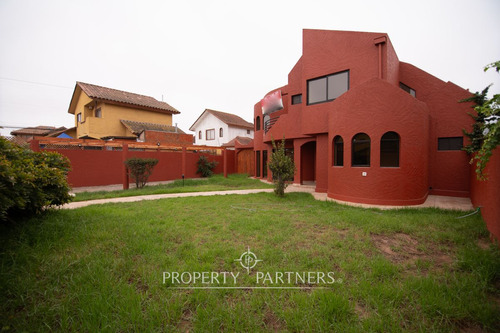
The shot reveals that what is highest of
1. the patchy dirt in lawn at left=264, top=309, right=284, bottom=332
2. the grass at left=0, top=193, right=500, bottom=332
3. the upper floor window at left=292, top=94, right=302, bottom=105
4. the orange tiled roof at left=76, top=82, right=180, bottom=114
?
the orange tiled roof at left=76, top=82, right=180, bottom=114

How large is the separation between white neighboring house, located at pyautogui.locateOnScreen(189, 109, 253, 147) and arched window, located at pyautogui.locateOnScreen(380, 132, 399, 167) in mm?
21127

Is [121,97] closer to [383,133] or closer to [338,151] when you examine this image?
[338,151]

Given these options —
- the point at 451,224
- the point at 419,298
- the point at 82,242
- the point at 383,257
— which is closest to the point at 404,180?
the point at 451,224

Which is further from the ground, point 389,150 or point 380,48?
point 380,48

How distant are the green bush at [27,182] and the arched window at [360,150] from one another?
9155 mm

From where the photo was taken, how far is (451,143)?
9961 millimetres

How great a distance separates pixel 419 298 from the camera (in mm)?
2488

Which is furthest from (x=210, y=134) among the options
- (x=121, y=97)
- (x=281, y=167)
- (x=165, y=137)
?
(x=281, y=167)

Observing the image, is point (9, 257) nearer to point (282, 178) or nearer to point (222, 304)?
point (222, 304)

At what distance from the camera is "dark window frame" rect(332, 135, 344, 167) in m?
8.75

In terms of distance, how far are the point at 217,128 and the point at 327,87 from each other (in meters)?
20.0

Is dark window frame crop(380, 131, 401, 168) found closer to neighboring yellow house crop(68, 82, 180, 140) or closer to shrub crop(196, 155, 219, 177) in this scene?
shrub crop(196, 155, 219, 177)

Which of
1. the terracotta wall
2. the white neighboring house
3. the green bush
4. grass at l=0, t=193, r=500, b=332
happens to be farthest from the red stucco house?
the white neighboring house

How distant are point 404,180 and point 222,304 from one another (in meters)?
7.86
